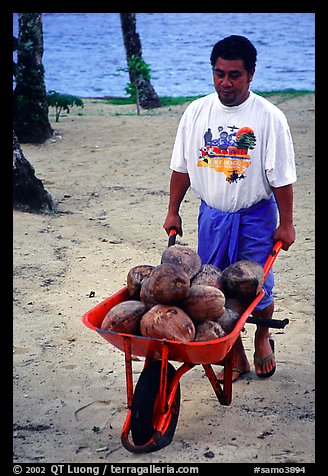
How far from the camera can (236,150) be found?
4301 millimetres

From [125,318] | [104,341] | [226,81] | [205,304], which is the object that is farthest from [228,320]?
[104,341]

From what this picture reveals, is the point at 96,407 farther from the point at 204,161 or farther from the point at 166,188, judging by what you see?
the point at 166,188

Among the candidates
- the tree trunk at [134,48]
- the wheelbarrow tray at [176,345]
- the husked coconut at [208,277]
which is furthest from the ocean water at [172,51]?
the wheelbarrow tray at [176,345]

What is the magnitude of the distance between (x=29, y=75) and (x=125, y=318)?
25.9 ft

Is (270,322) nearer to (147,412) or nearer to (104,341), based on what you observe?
(147,412)

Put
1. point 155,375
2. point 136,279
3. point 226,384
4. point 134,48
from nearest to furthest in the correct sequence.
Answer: point 155,375 < point 136,279 < point 226,384 < point 134,48

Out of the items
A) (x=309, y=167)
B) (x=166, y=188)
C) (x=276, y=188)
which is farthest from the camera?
(x=309, y=167)

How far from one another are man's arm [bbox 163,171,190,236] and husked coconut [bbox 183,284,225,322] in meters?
0.93

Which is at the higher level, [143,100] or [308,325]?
[143,100]

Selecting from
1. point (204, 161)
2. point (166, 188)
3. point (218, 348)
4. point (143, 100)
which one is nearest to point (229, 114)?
point (204, 161)

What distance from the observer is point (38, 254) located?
6.79 m

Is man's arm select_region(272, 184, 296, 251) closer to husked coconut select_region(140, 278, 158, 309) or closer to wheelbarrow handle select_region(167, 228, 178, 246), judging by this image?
wheelbarrow handle select_region(167, 228, 178, 246)

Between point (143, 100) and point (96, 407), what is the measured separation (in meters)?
11.2

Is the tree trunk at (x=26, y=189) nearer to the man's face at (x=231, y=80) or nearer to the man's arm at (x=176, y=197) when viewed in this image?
the man's arm at (x=176, y=197)
